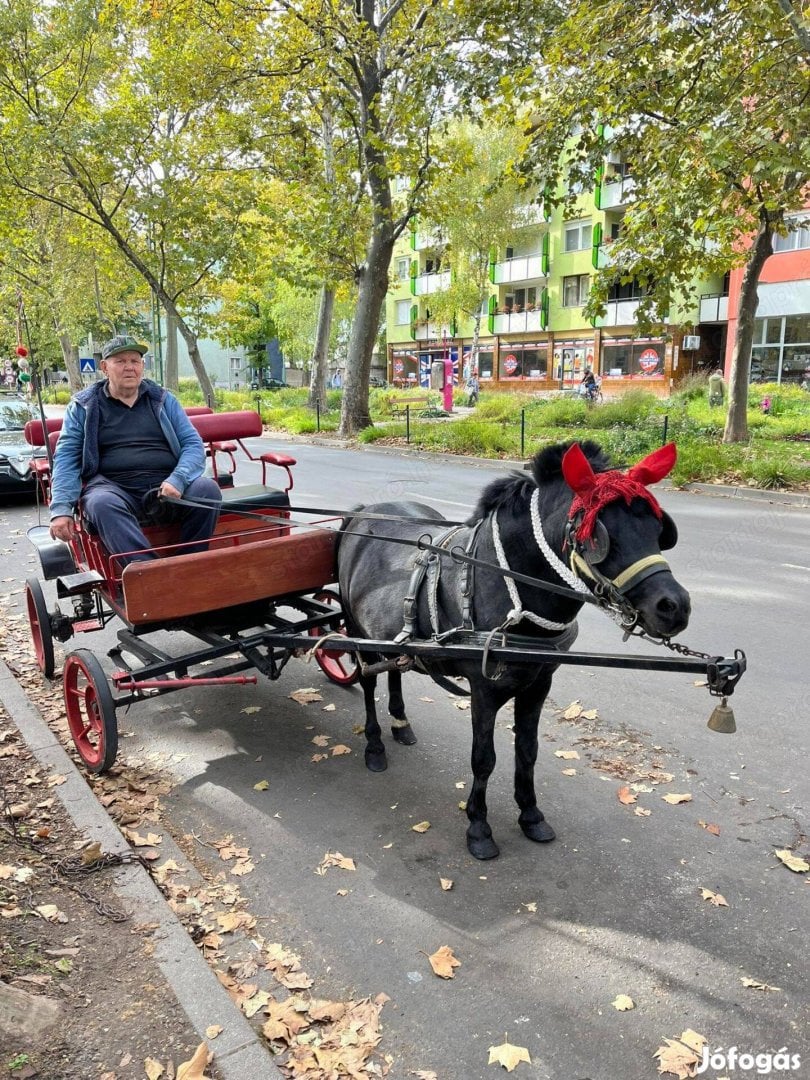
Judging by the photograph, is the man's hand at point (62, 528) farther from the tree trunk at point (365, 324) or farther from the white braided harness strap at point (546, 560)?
the tree trunk at point (365, 324)

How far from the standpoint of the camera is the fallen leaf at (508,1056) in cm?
246

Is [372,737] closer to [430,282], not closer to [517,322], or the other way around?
[517,322]

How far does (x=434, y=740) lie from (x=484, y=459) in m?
13.5

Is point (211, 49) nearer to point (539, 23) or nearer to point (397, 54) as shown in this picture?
point (397, 54)

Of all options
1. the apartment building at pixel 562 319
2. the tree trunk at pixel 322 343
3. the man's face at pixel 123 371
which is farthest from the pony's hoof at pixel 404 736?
the apartment building at pixel 562 319

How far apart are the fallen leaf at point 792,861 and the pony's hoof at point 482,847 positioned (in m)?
1.25

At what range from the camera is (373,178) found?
18688mm

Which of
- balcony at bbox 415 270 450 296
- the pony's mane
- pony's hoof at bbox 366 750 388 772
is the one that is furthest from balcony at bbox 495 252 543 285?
the pony's mane

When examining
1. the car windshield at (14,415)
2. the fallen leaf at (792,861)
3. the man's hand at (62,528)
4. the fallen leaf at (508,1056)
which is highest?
the car windshield at (14,415)

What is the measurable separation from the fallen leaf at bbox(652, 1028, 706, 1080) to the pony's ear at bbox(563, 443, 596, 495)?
1.84 m

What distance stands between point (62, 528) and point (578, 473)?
10.3 ft

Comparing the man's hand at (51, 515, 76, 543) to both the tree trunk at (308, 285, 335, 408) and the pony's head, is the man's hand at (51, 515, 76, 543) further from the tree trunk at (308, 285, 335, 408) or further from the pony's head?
the tree trunk at (308, 285, 335, 408)

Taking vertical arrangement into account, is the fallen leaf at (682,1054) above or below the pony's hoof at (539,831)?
below

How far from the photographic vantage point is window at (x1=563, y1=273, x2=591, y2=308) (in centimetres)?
4131
